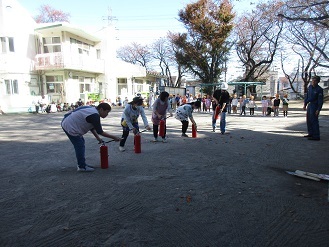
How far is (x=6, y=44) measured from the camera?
69.5ft

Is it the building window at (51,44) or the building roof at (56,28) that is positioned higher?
the building roof at (56,28)

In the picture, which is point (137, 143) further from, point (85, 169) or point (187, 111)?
point (187, 111)

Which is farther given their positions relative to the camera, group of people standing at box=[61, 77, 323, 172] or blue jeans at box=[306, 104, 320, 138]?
blue jeans at box=[306, 104, 320, 138]

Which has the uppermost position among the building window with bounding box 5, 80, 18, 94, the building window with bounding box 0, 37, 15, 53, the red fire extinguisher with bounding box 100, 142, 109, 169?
the building window with bounding box 0, 37, 15, 53

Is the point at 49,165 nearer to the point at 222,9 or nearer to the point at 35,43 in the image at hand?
the point at 35,43

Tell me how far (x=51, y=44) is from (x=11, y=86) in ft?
17.9

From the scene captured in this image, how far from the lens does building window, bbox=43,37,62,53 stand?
2377cm

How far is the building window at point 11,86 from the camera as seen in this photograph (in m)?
21.2

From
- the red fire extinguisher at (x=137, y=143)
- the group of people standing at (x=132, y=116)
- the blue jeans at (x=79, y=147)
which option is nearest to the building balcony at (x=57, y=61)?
the group of people standing at (x=132, y=116)

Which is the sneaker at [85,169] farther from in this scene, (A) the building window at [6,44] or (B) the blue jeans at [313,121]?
(A) the building window at [6,44]

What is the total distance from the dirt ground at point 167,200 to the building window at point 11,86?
58.0ft

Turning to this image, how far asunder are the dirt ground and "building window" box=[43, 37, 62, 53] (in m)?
20.1

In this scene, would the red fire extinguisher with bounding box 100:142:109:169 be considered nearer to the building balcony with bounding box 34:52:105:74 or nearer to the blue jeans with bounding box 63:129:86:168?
the blue jeans with bounding box 63:129:86:168

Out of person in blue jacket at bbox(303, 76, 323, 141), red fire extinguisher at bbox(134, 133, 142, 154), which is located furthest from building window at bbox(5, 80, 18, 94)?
person in blue jacket at bbox(303, 76, 323, 141)
